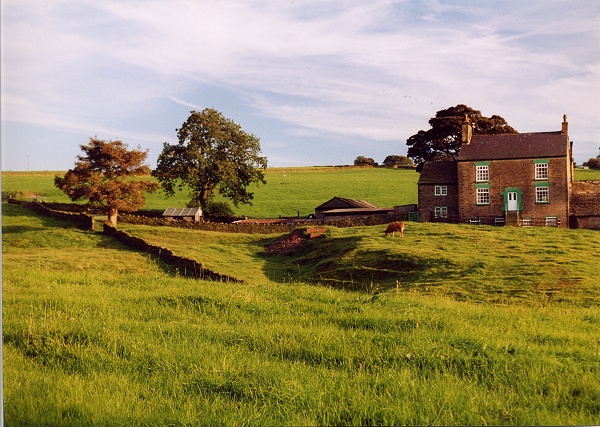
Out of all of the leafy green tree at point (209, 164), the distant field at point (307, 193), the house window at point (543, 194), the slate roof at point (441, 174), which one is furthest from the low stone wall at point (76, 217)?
the house window at point (543, 194)

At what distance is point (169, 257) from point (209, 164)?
4.79m

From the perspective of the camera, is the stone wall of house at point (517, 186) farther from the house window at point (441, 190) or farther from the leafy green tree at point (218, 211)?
the leafy green tree at point (218, 211)

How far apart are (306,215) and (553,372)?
14.4 metres

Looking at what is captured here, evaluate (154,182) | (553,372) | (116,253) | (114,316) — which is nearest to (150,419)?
(114,316)

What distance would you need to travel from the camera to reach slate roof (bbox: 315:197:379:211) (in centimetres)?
1927

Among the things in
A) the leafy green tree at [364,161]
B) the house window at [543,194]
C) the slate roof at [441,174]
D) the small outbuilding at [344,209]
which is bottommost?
the small outbuilding at [344,209]

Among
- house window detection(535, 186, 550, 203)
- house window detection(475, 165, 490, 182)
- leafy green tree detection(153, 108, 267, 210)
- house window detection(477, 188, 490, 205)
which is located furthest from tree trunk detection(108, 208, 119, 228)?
house window detection(475, 165, 490, 182)

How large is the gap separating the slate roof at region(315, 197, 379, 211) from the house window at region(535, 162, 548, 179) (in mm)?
7889

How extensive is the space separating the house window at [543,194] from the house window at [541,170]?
705mm

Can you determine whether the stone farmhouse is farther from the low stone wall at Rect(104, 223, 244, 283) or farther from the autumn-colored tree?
the autumn-colored tree

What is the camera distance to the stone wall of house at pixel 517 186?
23.1 meters

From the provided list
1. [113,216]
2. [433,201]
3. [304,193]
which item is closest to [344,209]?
[304,193]

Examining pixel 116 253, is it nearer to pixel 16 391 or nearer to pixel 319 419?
pixel 16 391

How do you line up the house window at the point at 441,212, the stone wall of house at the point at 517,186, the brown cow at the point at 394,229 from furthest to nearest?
the house window at the point at 441,212 → the stone wall of house at the point at 517,186 → the brown cow at the point at 394,229
